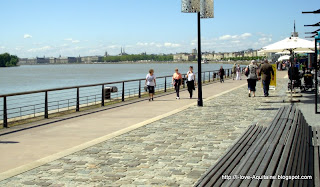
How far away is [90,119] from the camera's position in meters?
13.0

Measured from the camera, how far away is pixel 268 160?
184 inches

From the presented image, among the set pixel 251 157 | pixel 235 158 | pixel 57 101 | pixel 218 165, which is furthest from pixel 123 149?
pixel 57 101

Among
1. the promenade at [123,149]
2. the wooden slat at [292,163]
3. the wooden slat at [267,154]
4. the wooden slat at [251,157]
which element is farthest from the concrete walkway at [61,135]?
the wooden slat at [292,163]

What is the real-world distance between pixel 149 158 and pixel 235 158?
7.22ft

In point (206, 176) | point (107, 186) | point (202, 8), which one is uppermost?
point (202, 8)

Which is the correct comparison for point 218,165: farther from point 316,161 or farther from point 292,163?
point 316,161

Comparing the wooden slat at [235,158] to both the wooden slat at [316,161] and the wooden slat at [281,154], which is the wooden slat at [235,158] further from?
the wooden slat at [316,161]

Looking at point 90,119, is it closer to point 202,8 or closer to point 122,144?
point 122,144

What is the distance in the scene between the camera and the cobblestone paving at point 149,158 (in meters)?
6.05

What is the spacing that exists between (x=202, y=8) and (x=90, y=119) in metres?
6.61

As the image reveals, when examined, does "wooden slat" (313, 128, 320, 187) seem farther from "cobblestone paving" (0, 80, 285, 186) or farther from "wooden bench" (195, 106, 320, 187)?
"cobblestone paving" (0, 80, 285, 186)

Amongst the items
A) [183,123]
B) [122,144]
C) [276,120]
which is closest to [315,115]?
[183,123]

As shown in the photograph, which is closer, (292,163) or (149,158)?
(292,163)

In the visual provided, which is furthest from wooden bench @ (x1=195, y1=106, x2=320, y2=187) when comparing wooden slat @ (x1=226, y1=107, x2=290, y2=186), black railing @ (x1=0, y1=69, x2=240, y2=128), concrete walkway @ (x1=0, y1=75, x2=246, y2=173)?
black railing @ (x1=0, y1=69, x2=240, y2=128)
